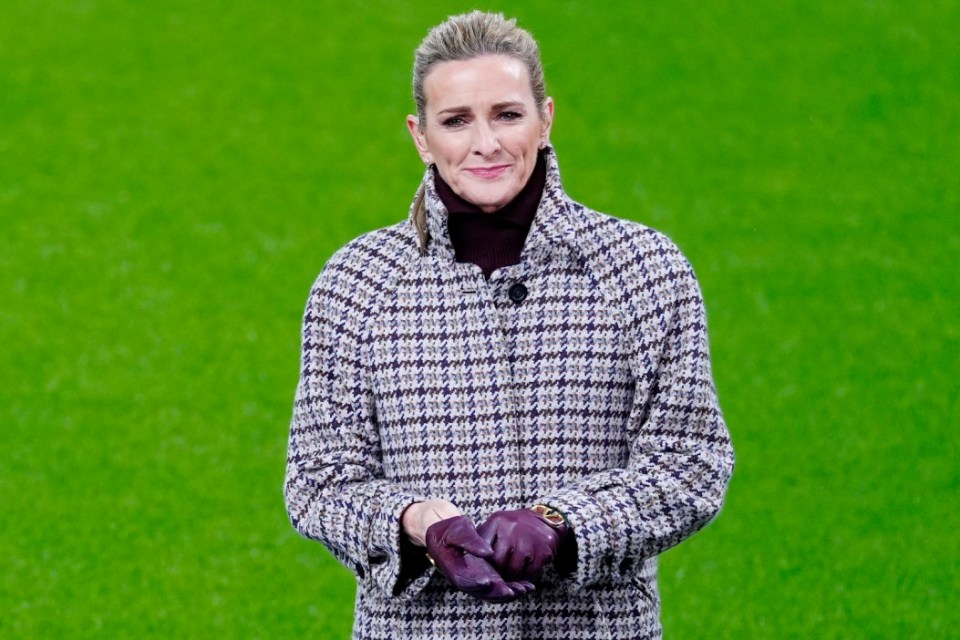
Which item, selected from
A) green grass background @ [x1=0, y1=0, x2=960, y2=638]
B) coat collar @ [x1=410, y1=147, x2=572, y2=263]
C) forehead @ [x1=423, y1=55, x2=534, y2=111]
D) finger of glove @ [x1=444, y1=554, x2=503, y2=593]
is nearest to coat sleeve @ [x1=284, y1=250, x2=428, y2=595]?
coat collar @ [x1=410, y1=147, x2=572, y2=263]

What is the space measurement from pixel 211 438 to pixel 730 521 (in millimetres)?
2217

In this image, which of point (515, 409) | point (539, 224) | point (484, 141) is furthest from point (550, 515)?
point (484, 141)

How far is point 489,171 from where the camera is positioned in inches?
104

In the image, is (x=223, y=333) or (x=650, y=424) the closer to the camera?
(x=650, y=424)

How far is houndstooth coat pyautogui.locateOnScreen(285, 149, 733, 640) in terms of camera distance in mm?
2582

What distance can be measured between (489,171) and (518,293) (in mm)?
207

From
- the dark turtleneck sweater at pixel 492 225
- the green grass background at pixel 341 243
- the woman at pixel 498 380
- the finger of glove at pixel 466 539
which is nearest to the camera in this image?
the finger of glove at pixel 466 539

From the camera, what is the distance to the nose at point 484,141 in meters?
2.61

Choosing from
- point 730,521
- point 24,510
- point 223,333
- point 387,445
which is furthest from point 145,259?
point 387,445

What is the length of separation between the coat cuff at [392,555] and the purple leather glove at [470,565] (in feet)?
0.45

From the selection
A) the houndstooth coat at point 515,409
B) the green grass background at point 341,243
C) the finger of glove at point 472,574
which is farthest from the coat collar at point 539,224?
the green grass background at point 341,243

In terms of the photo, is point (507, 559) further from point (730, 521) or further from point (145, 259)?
point (145, 259)

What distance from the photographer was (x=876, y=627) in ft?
18.2

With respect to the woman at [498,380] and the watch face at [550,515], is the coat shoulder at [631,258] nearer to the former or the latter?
the woman at [498,380]
